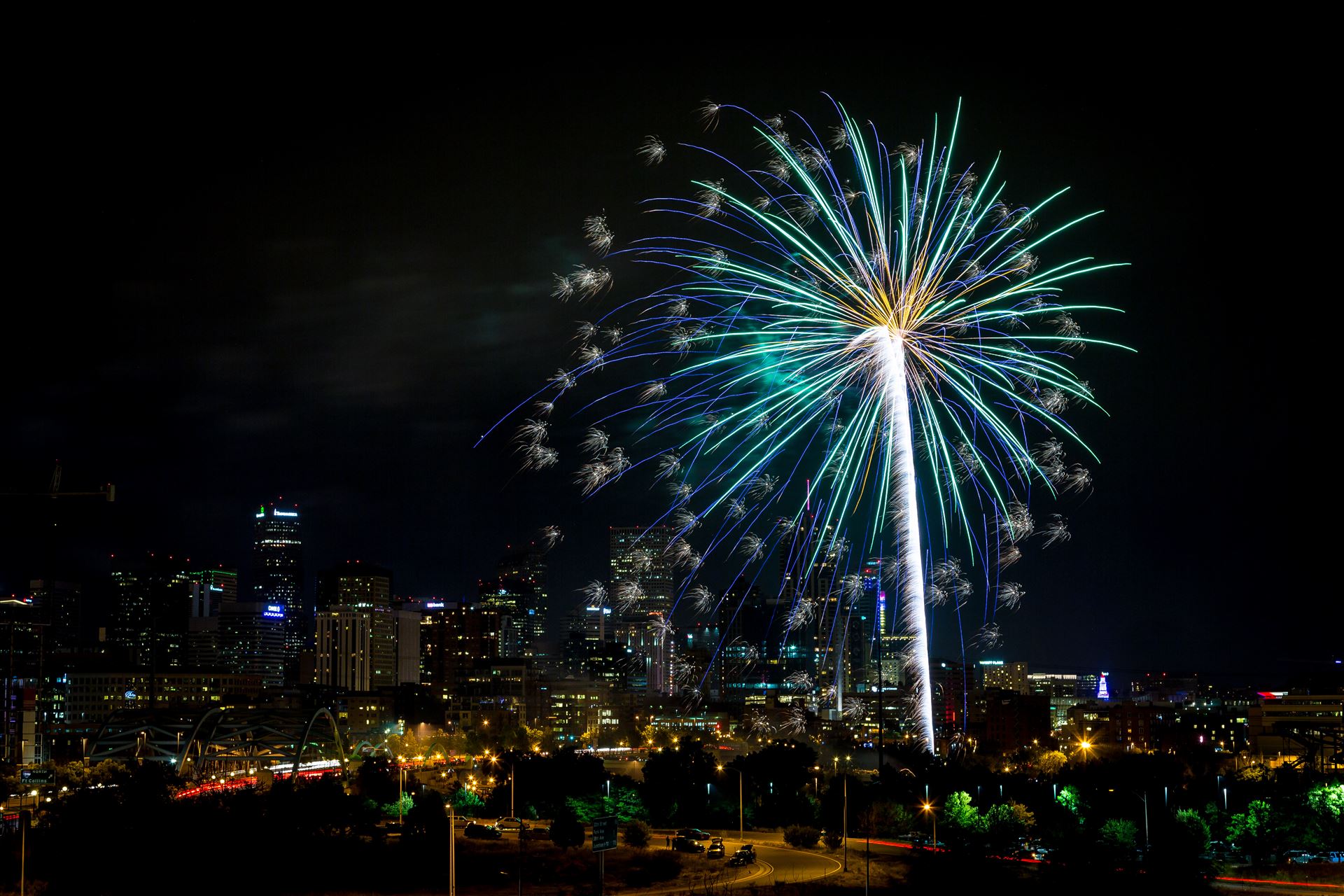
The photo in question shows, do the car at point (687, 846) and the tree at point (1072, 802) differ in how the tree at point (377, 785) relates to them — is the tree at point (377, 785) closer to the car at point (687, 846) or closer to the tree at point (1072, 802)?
the car at point (687, 846)

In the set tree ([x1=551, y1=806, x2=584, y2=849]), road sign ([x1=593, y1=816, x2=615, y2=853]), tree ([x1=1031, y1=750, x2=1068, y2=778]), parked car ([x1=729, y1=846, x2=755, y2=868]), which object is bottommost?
tree ([x1=1031, y1=750, x2=1068, y2=778])

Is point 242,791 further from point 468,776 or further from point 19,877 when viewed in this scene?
point 468,776

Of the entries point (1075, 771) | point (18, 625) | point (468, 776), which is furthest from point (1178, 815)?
point (18, 625)

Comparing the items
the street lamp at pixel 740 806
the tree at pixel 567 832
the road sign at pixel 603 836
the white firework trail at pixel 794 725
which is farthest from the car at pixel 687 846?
the white firework trail at pixel 794 725

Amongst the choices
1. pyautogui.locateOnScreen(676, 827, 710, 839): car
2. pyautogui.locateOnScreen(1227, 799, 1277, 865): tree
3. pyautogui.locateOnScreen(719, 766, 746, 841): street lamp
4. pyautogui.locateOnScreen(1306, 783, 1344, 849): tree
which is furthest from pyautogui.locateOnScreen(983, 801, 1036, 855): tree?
pyautogui.locateOnScreen(676, 827, 710, 839): car

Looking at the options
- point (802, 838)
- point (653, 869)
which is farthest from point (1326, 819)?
point (653, 869)

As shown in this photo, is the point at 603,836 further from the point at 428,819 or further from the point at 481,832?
the point at 481,832

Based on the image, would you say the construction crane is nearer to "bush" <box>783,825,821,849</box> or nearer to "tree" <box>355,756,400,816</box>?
"tree" <box>355,756,400,816</box>
